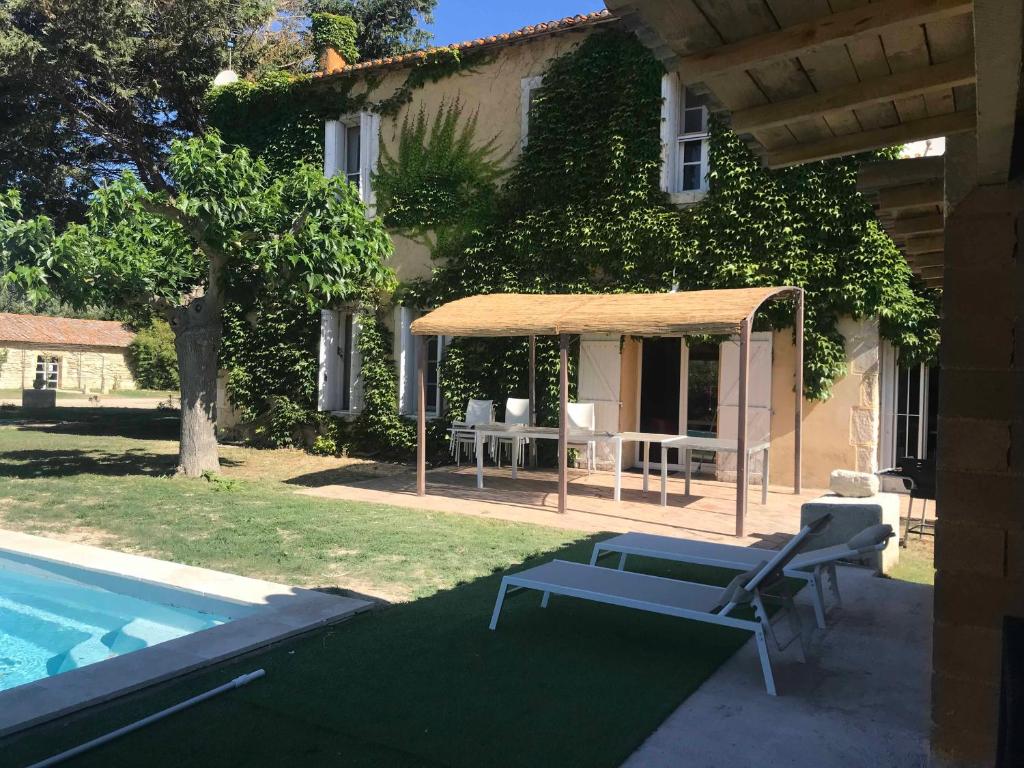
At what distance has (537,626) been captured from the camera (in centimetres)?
458

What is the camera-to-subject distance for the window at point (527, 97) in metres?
12.6

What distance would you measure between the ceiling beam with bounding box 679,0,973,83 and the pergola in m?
5.22

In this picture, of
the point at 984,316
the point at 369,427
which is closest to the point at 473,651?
the point at 984,316

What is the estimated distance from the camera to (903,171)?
4090mm

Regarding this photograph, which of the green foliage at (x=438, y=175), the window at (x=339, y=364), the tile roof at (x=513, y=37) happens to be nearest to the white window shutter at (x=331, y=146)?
the tile roof at (x=513, y=37)

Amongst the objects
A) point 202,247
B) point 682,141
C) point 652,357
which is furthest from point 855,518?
point 202,247

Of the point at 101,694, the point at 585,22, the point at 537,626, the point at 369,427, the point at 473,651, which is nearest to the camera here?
the point at 101,694

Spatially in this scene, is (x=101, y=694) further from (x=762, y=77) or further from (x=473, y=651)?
(x=762, y=77)

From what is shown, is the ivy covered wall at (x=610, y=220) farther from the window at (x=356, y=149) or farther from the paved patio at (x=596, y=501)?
the paved patio at (x=596, y=501)

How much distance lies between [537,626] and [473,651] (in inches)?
23.0

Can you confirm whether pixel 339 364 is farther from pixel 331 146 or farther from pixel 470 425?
pixel 470 425

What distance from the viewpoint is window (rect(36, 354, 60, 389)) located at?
118ft

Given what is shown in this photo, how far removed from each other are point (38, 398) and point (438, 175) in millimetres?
16778

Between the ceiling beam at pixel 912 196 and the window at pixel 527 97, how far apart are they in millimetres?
8786
